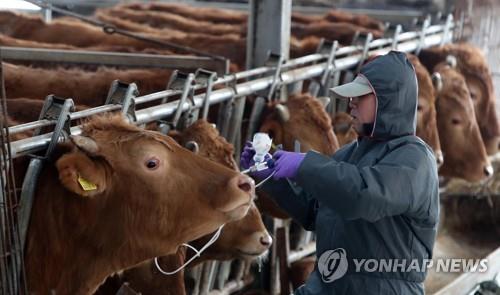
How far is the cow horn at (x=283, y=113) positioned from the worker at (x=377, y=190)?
75.0 inches

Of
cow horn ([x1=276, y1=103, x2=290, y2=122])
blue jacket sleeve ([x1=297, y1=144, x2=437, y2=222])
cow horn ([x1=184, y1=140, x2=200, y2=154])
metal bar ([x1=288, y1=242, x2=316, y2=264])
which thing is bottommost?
metal bar ([x1=288, y1=242, x2=316, y2=264])

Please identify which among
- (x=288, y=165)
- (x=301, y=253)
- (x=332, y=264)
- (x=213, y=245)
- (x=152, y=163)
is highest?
(x=288, y=165)

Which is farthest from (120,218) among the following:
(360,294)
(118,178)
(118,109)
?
(360,294)

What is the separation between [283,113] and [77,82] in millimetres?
1526

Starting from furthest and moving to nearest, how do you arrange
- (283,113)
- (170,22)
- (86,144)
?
1. (170,22)
2. (283,113)
3. (86,144)

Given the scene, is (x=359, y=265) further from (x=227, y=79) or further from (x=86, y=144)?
(x=227, y=79)

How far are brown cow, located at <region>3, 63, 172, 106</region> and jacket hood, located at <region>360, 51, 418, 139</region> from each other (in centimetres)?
251

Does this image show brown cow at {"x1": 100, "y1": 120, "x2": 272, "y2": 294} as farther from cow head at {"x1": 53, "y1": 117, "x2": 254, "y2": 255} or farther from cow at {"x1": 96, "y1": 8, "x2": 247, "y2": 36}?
cow at {"x1": 96, "y1": 8, "x2": 247, "y2": 36}

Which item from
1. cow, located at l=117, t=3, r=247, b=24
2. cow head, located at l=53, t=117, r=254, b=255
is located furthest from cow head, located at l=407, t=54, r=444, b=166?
cow, located at l=117, t=3, r=247, b=24

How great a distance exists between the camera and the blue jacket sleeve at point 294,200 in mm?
3633

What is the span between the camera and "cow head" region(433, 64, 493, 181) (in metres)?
7.53

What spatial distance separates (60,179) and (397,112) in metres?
1.47

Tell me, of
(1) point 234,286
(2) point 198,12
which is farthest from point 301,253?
(2) point 198,12

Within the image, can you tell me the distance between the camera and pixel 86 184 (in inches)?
126
